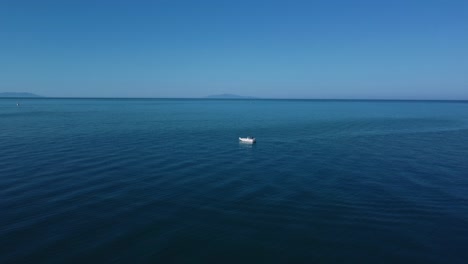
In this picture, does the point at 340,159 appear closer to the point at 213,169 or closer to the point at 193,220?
the point at 213,169

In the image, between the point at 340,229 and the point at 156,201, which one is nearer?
the point at 340,229

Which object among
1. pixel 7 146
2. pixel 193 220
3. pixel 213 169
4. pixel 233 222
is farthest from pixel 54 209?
pixel 7 146

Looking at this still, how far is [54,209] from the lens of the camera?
2448 cm

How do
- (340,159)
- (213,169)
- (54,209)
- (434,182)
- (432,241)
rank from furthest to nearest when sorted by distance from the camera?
(340,159), (213,169), (434,182), (54,209), (432,241)

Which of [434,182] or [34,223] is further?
[434,182]

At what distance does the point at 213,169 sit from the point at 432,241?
25.0 meters

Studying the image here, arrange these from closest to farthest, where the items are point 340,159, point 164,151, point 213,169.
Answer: point 213,169 < point 340,159 < point 164,151

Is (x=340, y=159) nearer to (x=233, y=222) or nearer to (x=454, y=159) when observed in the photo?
(x=454, y=159)

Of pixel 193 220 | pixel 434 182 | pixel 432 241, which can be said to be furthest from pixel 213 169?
pixel 434 182

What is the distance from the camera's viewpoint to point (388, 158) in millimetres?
45531

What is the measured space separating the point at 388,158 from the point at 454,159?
11.0m

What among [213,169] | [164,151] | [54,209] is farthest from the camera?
[164,151]

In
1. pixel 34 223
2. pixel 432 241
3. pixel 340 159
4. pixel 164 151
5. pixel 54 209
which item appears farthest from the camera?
pixel 164 151

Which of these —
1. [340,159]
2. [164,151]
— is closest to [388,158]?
[340,159]
